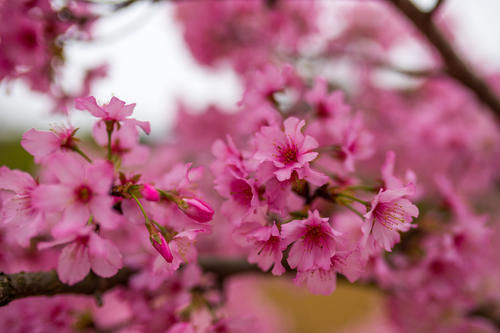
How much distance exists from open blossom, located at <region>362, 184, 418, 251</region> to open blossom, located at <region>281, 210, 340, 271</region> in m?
0.07

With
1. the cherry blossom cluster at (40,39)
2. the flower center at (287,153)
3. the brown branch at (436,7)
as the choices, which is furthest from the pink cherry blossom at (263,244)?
the brown branch at (436,7)

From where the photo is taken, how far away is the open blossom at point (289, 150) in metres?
0.61

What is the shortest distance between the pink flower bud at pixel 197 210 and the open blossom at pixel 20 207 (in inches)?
9.6

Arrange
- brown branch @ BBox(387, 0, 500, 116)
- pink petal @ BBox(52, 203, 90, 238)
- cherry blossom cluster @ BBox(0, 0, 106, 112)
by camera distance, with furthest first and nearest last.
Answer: brown branch @ BBox(387, 0, 500, 116) < cherry blossom cluster @ BBox(0, 0, 106, 112) < pink petal @ BBox(52, 203, 90, 238)

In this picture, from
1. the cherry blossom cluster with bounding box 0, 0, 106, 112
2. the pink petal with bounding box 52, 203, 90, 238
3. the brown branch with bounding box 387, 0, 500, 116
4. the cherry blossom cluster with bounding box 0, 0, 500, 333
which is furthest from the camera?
the brown branch with bounding box 387, 0, 500, 116

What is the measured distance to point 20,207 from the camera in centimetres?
66

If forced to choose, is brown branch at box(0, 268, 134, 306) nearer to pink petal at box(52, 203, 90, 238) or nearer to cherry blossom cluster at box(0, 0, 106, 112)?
pink petal at box(52, 203, 90, 238)

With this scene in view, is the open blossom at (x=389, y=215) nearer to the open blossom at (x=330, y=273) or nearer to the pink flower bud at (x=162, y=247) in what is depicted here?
the open blossom at (x=330, y=273)

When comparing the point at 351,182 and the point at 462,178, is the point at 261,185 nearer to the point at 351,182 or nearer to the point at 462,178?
the point at 351,182

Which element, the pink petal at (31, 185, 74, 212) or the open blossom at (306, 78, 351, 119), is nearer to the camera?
the pink petal at (31, 185, 74, 212)

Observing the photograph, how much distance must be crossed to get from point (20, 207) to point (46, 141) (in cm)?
13

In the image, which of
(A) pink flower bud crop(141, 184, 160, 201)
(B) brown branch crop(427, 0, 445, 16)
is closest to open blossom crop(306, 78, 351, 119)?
(B) brown branch crop(427, 0, 445, 16)

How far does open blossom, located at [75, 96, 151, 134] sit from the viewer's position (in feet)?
2.05

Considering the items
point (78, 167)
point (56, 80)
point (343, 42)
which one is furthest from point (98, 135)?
point (343, 42)
